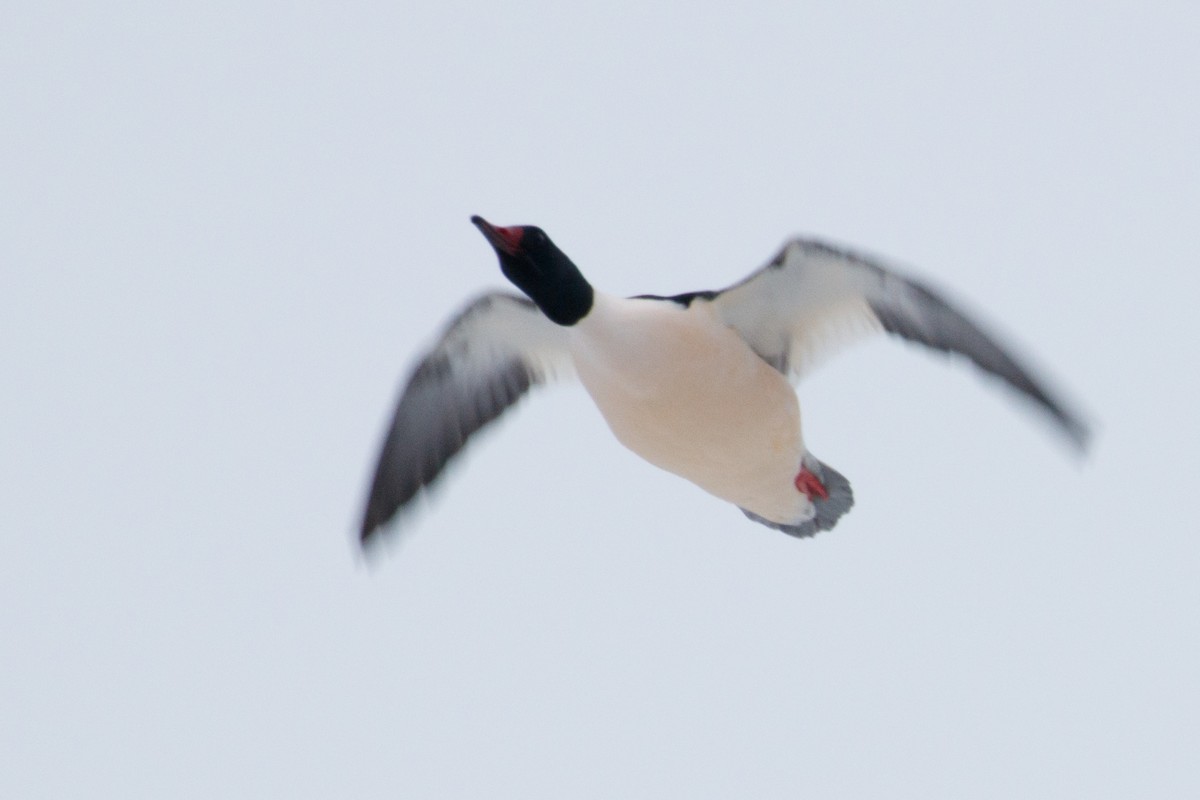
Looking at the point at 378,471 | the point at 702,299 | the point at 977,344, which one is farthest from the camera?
the point at 378,471

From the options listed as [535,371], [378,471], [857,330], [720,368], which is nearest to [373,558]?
[378,471]

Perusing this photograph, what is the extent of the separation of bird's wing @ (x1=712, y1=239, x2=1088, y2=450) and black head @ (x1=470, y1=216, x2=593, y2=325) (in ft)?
2.26

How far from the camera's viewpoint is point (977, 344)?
787 centimetres

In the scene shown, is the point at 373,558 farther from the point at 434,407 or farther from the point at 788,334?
the point at 788,334

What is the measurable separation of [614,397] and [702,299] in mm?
708

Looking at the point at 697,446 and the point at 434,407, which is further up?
the point at 434,407

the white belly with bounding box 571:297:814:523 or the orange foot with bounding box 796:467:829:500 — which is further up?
the white belly with bounding box 571:297:814:523

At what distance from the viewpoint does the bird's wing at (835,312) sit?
789 centimetres

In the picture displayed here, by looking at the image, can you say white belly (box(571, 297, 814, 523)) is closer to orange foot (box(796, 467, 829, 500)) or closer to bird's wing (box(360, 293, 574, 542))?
orange foot (box(796, 467, 829, 500))

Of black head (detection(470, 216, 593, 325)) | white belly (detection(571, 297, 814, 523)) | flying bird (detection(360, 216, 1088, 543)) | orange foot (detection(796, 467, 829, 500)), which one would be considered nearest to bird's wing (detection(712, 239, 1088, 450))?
flying bird (detection(360, 216, 1088, 543))

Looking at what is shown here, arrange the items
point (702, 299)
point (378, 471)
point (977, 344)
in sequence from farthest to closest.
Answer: point (378, 471) < point (702, 299) < point (977, 344)

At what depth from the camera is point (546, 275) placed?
26.5 feet

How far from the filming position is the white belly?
8039 millimetres

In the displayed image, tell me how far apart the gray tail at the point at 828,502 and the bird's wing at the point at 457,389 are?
139cm
